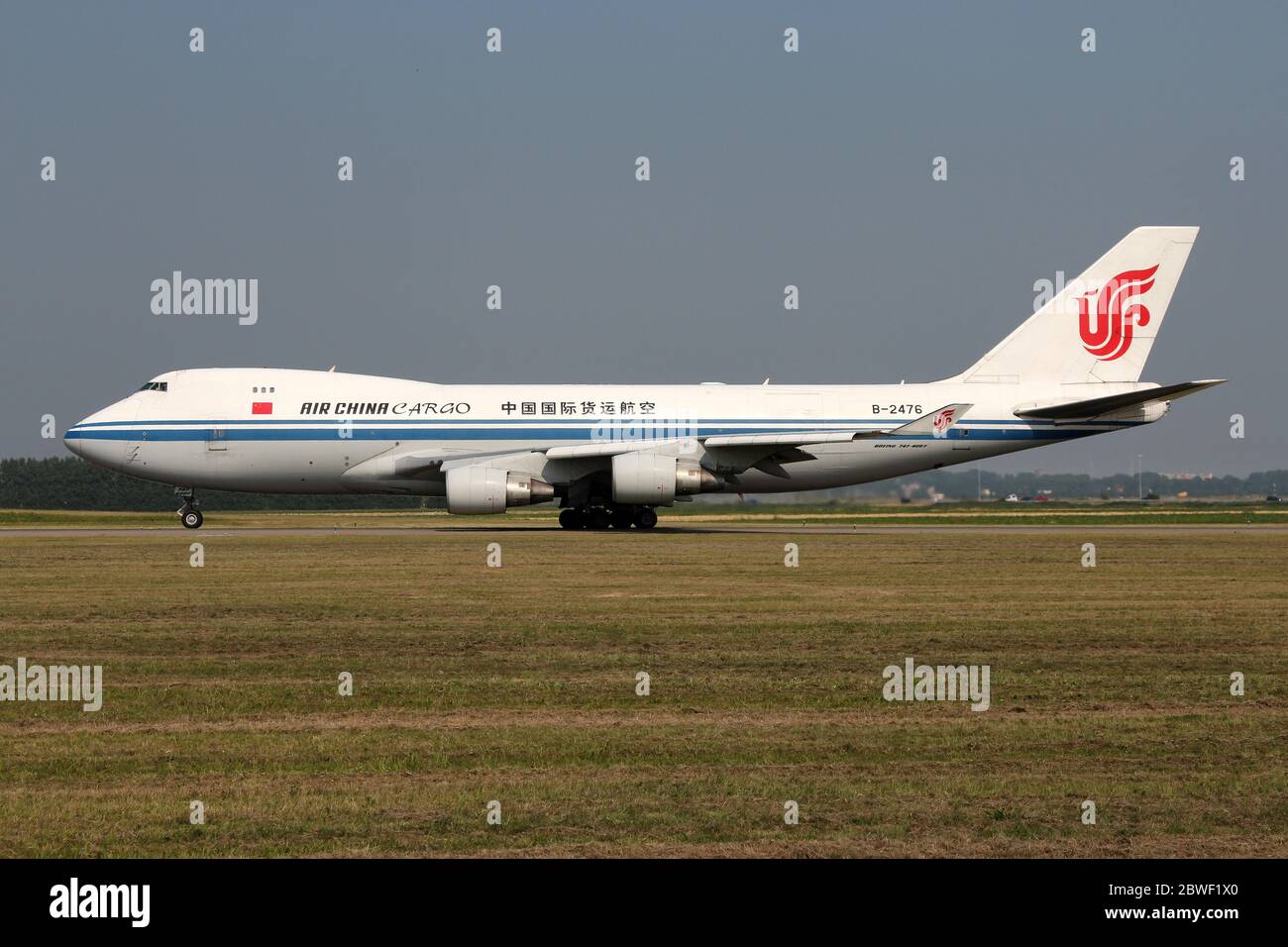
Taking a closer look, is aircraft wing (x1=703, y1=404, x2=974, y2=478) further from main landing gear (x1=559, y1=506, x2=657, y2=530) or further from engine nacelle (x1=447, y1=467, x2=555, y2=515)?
engine nacelle (x1=447, y1=467, x2=555, y2=515)

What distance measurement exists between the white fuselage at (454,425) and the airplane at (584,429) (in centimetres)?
4

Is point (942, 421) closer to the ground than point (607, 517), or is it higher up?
higher up

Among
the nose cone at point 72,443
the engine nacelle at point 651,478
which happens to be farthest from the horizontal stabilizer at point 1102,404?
the nose cone at point 72,443

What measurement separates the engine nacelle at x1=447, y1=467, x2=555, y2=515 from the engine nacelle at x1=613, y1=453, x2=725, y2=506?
2703mm

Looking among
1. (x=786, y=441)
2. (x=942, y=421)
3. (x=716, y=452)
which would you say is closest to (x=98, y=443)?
(x=716, y=452)

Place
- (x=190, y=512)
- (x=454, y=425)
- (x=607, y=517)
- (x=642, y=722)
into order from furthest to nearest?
(x=190, y=512)
(x=607, y=517)
(x=454, y=425)
(x=642, y=722)

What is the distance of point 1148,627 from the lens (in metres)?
16.9

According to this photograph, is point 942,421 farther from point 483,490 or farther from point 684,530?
point 483,490

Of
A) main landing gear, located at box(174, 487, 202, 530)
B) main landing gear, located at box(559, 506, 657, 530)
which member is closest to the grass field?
main landing gear, located at box(559, 506, 657, 530)

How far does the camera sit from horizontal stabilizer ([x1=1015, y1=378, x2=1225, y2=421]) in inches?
1556

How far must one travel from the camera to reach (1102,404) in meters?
41.5

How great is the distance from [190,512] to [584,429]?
491 inches

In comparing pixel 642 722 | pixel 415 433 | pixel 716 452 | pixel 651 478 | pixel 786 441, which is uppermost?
pixel 415 433
